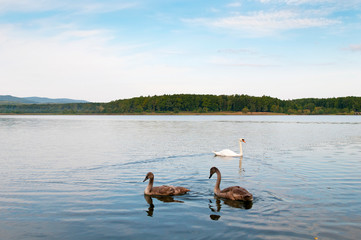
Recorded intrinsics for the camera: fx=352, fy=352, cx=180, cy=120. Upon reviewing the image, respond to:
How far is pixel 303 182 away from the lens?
16516 mm

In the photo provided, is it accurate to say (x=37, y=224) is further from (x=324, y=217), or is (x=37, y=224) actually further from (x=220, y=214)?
(x=324, y=217)

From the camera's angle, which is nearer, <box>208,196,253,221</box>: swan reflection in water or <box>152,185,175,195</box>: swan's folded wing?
<box>208,196,253,221</box>: swan reflection in water

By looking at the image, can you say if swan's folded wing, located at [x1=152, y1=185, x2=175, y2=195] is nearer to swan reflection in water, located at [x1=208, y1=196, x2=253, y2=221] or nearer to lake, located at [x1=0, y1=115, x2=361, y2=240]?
lake, located at [x1=0, y1=115, x2=361, y2=240]

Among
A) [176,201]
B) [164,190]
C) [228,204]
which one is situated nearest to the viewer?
[228,204]

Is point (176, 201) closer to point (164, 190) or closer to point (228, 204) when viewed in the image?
point (164, 190)

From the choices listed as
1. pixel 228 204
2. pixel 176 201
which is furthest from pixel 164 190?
pixel 228 204

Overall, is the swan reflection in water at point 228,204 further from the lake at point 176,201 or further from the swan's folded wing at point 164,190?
the swan's folded wing at point 164,190

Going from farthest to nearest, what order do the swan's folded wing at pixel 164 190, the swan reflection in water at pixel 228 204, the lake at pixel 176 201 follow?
the swan's folded wing at pixel 164 190 → the swan reflection in water at pixel 228 204 → the lake at pixel 176 201

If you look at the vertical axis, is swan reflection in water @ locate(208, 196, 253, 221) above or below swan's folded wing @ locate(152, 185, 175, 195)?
below

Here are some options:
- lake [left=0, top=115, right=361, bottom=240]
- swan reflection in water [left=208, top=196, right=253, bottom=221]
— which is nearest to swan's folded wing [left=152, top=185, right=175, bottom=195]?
lake [left=0, top=115, right=361, bottom=240]

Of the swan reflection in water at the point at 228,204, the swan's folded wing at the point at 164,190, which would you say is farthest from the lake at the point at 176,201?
the swan's folded wing at the point at 164,190

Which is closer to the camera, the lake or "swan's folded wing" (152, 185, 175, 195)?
the lake

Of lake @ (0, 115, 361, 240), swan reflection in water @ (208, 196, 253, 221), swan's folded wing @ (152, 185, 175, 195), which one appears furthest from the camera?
swan's folded wing @ (152, 185, 175, 195)

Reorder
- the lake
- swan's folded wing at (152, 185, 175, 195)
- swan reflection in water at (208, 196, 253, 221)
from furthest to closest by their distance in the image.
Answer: swan's folded wing at (152, 185, 175, 195) < swan reflection in water at (208, 196, 253, 221) < the lake
